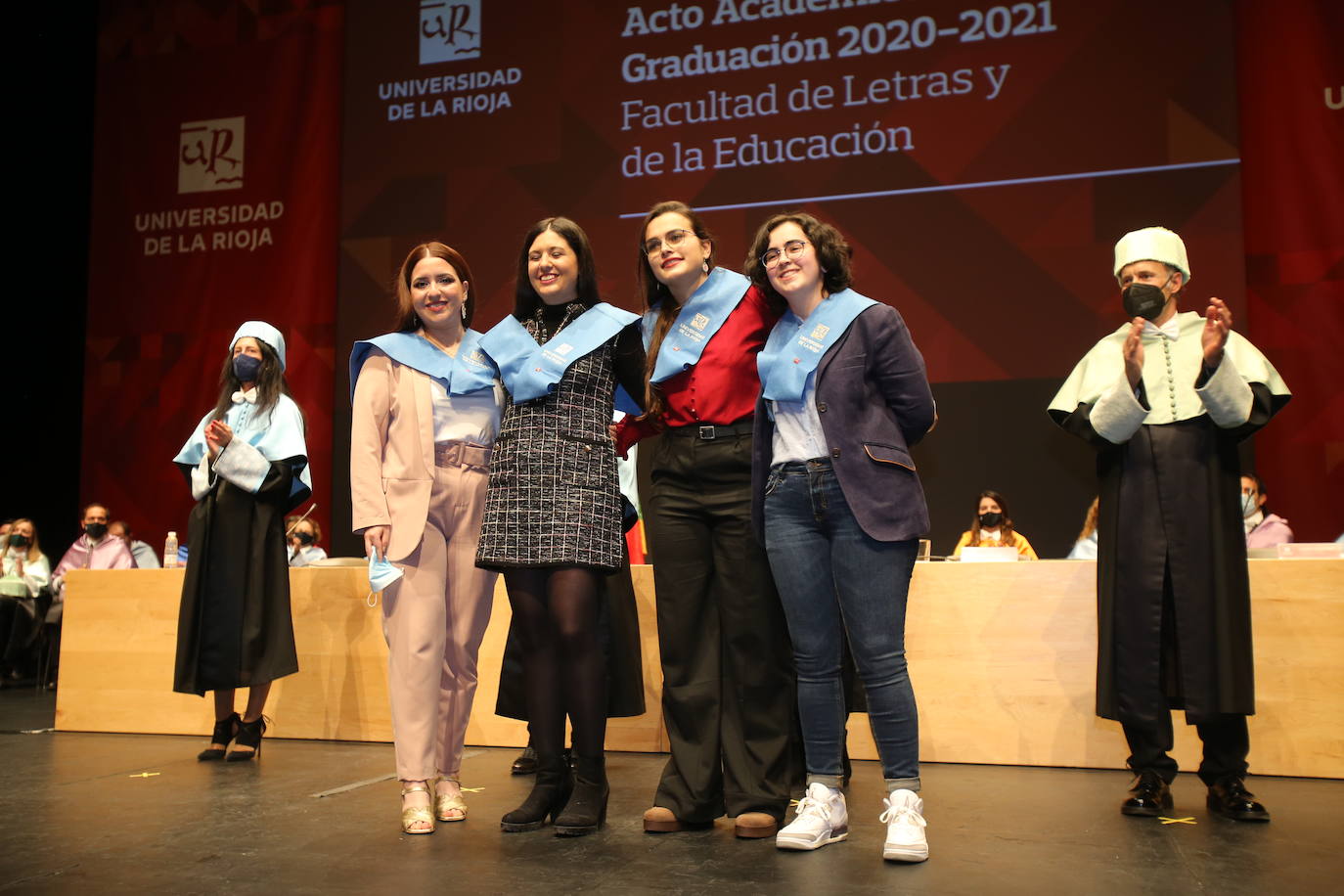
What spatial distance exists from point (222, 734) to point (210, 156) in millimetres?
4925

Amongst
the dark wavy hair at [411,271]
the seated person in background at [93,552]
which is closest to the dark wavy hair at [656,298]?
the dark wavy hair at [411,271]

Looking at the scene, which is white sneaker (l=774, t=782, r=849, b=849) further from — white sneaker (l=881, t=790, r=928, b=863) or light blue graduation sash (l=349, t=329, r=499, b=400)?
light blue graduation sash (l=349, t=329, r=499, b=400)

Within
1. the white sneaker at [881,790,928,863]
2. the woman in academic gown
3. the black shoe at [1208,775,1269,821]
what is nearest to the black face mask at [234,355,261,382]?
the woman in academic gown

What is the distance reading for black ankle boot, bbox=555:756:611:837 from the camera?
93.0 inches

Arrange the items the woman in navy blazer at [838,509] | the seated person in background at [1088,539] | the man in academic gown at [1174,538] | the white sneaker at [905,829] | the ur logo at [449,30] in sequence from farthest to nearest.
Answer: the ur logo at [449,30], the seated person in background at [1088,539], the man in academic gown at [1174,538], the woman in navy blazer at [838,509], the white sneaker at [905,829]

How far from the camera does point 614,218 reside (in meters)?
6.09

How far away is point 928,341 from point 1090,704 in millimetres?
2554

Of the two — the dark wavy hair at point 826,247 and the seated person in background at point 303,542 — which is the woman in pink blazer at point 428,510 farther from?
the seated person in background at point 303,542

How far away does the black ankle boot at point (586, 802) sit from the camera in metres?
2.36

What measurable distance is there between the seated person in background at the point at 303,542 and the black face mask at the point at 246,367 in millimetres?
2351

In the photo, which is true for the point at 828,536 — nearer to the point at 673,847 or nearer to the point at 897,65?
the point at 673,847

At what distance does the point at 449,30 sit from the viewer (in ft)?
21.4

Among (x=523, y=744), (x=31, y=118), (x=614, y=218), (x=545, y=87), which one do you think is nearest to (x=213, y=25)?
(x=31, y=118)

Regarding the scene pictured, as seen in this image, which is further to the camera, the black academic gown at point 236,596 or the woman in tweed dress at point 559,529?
the black academic gown at point 236,596
